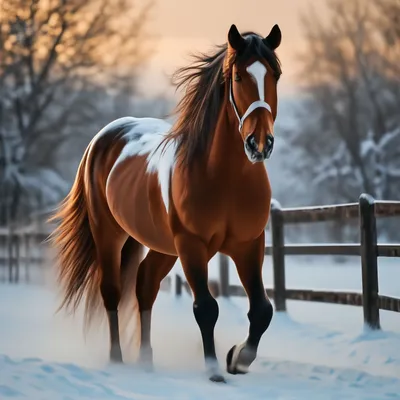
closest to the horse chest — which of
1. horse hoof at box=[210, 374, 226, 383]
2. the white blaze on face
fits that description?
the white blaze on face

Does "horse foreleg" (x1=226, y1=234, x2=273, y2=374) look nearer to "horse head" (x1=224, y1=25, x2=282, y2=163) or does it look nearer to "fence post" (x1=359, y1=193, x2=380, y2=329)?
"horse head" (x1=224, y1=25, x2=282, y2=163)

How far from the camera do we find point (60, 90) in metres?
21.8

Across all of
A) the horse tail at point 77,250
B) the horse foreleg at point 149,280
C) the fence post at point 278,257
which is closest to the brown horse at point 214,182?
the horse foreleg at point 149,280

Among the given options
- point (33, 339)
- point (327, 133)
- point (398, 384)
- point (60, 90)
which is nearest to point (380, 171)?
point (327, 133)

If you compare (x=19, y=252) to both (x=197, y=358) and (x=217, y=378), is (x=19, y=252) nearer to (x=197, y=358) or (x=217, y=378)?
(x=197, y=358)

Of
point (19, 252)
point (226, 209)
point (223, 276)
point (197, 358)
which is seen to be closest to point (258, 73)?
point (226, 209)

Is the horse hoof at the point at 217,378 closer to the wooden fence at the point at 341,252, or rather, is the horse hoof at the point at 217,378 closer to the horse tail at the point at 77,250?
the horse tail at the point at 77,250

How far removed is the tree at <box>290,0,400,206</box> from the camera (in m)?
22.1

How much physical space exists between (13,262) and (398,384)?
1321 cm

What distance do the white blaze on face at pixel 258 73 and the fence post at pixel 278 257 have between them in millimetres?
4437

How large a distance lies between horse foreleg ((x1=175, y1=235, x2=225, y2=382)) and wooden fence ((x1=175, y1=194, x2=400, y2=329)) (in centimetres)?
233

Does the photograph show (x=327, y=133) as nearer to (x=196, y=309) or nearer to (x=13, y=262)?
(x=13, y=262)

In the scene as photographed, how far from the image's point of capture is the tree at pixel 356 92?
22.1 metres

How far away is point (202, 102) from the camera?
15.5 ft
